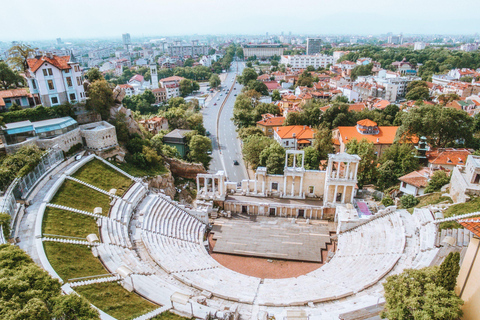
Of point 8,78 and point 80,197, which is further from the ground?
point 8,78

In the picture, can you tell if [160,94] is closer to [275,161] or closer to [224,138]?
[224,138]

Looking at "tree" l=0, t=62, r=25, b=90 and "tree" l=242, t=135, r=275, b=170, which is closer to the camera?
"tree" l=0, t=62, r=25, b=90

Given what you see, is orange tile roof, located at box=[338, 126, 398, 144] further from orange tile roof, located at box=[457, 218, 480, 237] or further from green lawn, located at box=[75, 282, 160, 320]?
green lawn, located at box=[75, 282, 160, 320]

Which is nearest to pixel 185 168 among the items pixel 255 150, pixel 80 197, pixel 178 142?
pixel 178 142

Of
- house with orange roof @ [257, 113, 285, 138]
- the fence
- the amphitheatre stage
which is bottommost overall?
the amphitheatre stage

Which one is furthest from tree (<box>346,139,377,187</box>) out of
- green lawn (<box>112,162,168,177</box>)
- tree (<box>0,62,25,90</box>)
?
tree (<box>0,62,25,90</box>)

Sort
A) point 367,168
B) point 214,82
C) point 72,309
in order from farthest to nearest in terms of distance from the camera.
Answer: point 214,82 → point 367,168 → point 72,309

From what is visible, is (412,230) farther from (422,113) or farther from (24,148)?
(24,148)

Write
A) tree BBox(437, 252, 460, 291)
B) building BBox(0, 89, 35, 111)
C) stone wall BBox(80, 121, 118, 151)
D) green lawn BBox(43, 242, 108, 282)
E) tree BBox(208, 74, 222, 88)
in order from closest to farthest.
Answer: tree BBox(437, 252, 460, 291), green lawn BBox(43, 242, 108, 282), building BBox(0, 89, 35, 111), stone wall BBox(80, 121, 118, 151), tree BBox(208, 74, 222, 88)
